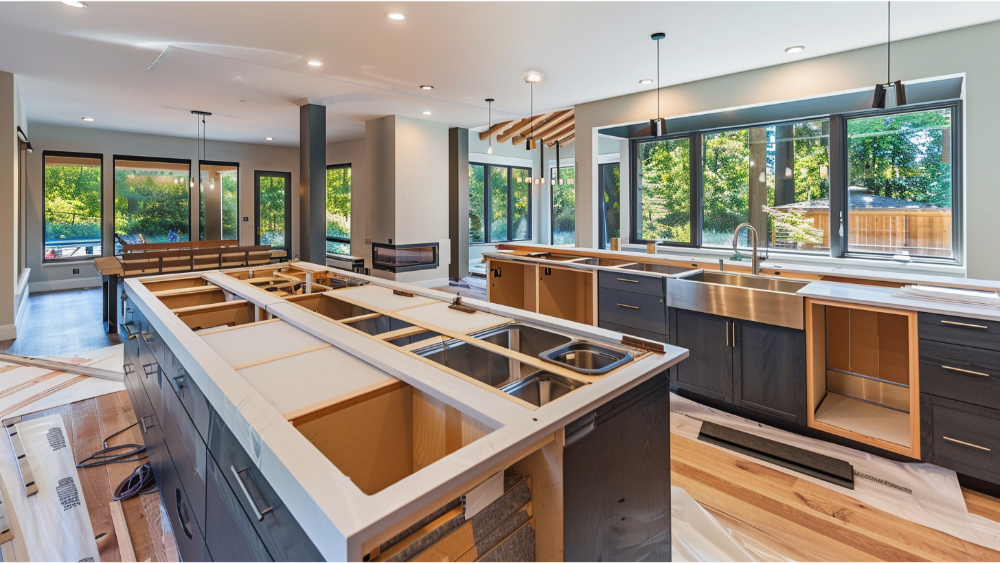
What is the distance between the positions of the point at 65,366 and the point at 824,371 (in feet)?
18.9

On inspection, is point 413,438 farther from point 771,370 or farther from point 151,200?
point 151,200

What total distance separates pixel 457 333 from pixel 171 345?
100 cm

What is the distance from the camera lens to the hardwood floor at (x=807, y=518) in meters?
1.85

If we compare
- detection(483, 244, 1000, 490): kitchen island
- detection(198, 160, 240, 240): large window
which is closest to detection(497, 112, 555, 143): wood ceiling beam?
detection(198, 160, 240, 240): large window

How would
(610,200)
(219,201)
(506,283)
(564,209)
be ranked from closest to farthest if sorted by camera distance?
1. (506,283)
2. (610,200)
3. (219,201)
4. (564,209)

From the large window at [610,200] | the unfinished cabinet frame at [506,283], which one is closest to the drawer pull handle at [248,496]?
the unfinished cabinet frame at [506,283]

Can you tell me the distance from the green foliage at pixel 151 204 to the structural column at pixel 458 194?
5.62 meters

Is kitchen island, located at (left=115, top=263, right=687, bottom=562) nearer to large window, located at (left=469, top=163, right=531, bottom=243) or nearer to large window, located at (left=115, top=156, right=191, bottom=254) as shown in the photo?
large window, located at (left=469, top=163, right=531, bottom=243)

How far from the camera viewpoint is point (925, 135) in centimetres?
436

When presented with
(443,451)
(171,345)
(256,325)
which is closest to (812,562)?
(443,451)

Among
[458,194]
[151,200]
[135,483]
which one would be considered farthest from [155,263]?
[151,200]

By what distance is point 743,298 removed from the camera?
2850 millimetres

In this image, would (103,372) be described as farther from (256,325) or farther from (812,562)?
(812,562)

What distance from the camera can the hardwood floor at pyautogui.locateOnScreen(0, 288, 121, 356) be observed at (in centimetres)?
470
